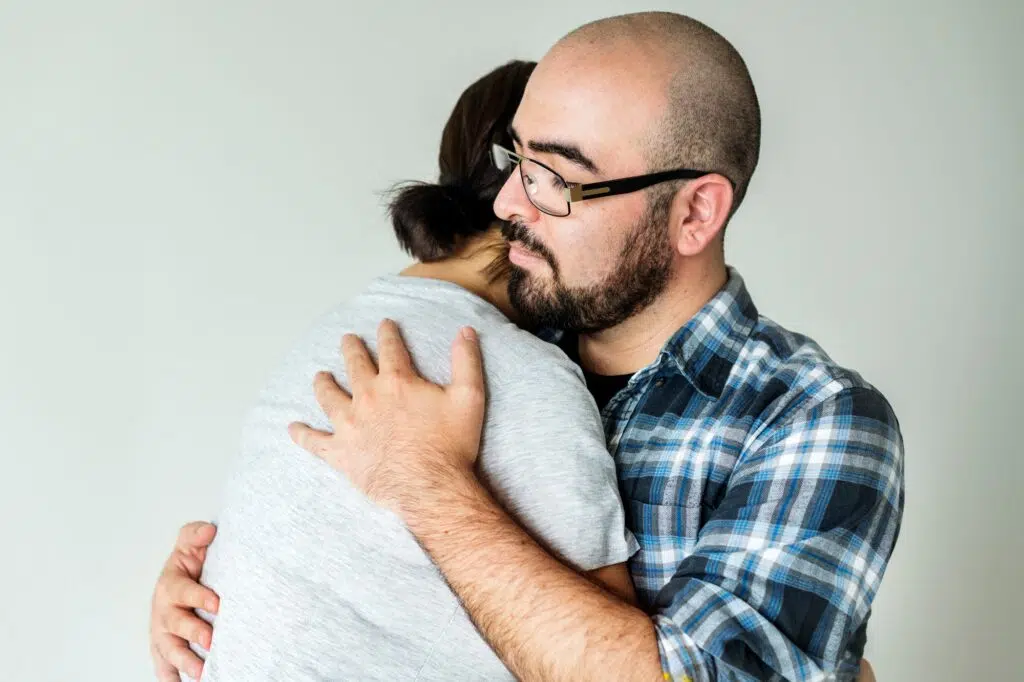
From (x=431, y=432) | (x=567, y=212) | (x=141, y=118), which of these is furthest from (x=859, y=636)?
(x=141, y=118)

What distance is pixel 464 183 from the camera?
1.71m

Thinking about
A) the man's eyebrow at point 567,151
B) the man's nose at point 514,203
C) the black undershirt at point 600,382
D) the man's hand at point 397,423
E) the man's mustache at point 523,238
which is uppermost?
the man's eyebrow at point 567,151

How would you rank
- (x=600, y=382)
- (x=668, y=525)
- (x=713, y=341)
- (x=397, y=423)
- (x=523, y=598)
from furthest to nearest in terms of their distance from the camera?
(x=600, y=382)
(x=713, y=341)
(x=668, y=525)
(x=397, y=423)
(x=523, y=598)

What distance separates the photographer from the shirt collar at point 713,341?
5.25ft

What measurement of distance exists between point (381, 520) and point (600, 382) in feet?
2.23

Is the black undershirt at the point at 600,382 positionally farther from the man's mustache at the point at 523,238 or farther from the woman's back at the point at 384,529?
the woman's back at the point at 384,529

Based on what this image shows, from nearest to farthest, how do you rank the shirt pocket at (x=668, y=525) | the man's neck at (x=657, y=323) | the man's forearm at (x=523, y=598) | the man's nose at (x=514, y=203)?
the man's forearm at (x=523, y=598) → the shirt pocket at (x=668, y=525) → the man's nose at (x=514, y=203) → the man's neck at (x=657, y=323)

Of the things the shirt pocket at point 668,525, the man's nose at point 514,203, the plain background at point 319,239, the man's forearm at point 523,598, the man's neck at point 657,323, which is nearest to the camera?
the man's forearm at point 523,598

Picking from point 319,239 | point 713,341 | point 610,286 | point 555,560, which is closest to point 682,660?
point 555,560

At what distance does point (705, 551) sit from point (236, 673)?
2.26ft

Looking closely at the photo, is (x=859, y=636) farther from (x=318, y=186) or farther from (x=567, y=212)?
(x=318, y=186)

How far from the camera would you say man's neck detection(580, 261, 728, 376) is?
5.77 ft

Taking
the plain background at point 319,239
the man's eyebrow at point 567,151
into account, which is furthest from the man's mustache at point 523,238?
the plain background at point 319,239

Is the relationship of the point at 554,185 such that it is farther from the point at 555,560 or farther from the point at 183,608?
the point at 183,608
